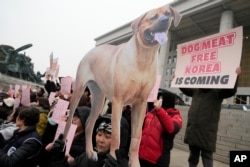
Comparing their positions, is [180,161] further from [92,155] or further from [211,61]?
[92,155]

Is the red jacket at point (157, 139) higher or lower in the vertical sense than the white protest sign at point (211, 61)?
lower

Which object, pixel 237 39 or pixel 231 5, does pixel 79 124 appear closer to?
pixel 237 39

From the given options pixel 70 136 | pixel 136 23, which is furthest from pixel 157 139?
pixel 136 23

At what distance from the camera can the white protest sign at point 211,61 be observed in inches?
88.7

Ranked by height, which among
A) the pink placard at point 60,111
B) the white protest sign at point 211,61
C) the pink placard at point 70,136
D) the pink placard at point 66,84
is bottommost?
the pink placard at point 70,136

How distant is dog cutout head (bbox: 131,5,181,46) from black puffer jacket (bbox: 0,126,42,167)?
1.32m

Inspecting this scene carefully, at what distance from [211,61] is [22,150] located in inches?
69.1

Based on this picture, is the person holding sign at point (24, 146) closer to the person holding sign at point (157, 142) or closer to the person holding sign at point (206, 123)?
the person holding sign at point (157, 142)

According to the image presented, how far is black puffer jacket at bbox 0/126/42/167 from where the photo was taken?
87.5 inches

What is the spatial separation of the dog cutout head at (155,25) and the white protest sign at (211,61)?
0.71 m

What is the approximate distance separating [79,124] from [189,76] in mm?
1114

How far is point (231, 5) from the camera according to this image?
68.7 ft

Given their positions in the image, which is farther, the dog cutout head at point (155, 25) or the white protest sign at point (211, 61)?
the white protest sign at point (211, 61)

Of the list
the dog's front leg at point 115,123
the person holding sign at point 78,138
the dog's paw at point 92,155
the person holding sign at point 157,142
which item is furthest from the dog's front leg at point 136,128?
the person holding sign at point 157,142
